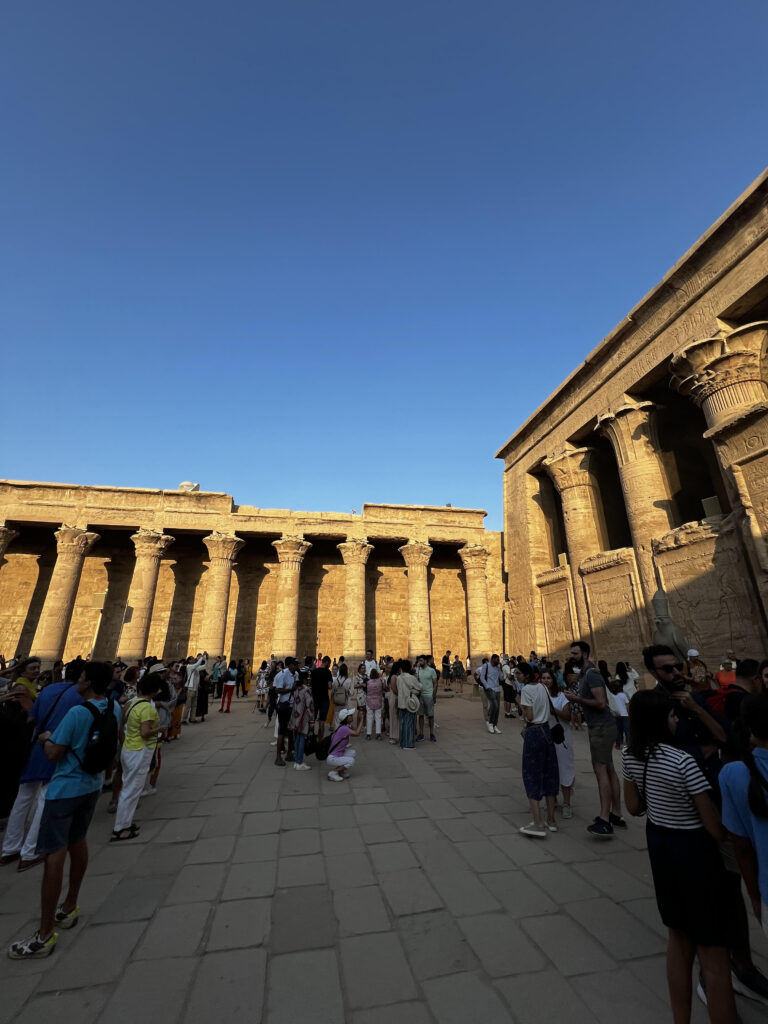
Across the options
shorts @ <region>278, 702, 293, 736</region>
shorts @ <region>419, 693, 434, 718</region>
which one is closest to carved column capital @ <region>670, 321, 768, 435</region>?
shorts @ <region>419, 693, 434, 718</region>

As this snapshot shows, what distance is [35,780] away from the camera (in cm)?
377

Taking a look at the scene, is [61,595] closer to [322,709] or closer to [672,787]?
[322,709]

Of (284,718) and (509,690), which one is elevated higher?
(509,690)

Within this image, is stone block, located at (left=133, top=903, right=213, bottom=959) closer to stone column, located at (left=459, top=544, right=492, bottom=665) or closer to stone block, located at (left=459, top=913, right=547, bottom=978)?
stone block, located at (left=459, top=913, right=547, bottom=978)

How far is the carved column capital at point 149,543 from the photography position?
18547 millimetres

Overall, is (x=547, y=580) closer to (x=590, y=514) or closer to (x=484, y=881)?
(x=590, y=514)

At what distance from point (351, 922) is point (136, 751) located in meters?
2.83

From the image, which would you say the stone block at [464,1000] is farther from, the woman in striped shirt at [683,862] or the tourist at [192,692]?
the tourist at [192,692]

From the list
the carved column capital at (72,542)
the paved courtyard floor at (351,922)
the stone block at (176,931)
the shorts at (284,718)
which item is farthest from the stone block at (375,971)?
the carved column capital at (72,542)

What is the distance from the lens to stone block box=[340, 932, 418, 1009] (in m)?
2.24

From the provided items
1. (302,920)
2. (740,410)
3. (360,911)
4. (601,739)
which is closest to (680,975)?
(360,911)

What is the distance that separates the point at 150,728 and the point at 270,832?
1621mm

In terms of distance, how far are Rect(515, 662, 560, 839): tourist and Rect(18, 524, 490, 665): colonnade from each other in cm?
1420

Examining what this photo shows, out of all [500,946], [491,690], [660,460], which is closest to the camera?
[500,946]
